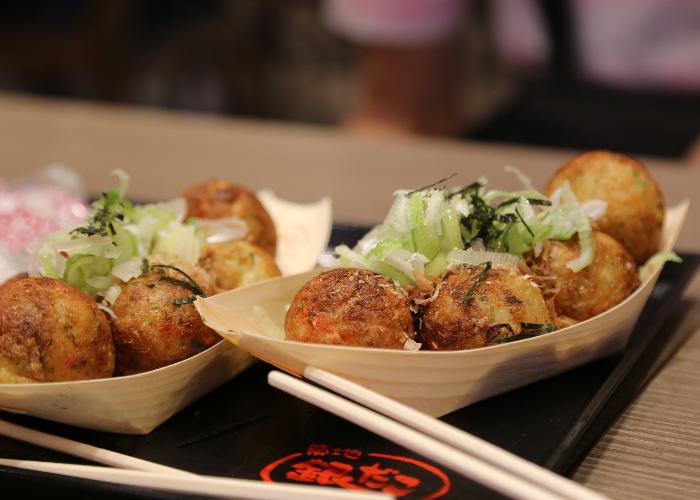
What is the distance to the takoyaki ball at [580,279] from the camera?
192cm

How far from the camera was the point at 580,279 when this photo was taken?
193cm

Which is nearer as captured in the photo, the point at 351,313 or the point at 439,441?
the point at 439,441

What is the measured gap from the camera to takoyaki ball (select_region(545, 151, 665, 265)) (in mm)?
2133

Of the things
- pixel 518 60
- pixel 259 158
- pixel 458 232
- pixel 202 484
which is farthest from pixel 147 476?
pixel 518 60

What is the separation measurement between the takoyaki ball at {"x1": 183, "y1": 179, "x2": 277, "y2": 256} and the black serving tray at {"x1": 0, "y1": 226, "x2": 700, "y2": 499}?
1.27 ft

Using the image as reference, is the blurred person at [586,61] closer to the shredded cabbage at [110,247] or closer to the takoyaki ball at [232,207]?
the takoyaki ball at [232,207]

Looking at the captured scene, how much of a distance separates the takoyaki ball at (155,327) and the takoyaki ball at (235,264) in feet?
0.65

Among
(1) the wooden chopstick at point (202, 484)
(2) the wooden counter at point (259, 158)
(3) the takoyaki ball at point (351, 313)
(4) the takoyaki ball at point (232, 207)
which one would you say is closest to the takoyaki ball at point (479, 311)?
(3) the takoyaki ball at point (351, 313)

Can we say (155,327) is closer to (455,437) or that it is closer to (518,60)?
(455,437)

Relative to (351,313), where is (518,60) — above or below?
above

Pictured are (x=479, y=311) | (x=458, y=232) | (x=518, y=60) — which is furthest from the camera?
(x=518, y=60)

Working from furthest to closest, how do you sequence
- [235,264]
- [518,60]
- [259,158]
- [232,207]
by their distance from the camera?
1. [518,60]
2. [259,158]
3. [232,207]
4. [235,264]

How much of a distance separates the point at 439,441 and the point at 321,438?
274 millimetres

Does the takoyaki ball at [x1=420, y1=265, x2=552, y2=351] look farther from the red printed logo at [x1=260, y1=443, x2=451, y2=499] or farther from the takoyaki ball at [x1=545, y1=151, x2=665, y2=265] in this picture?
the takoyaki ball at [x1=545, y1=151, x2=665, y2=265]
